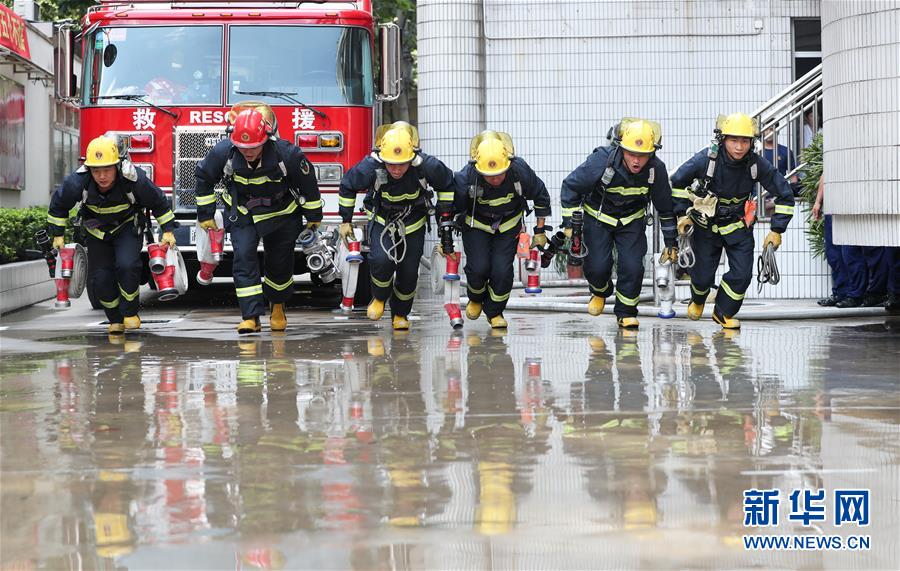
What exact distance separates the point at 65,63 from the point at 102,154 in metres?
2.97

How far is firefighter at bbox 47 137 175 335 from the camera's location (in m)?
10.9

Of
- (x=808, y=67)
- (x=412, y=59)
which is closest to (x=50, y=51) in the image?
(x=412, y=59)

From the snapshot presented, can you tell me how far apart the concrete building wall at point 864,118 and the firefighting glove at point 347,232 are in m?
3.76

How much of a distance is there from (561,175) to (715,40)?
2.33m

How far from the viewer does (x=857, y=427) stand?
642 cm

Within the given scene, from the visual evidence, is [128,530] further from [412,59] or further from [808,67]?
[412,59]

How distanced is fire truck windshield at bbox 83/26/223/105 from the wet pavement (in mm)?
3852

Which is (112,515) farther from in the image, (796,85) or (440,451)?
(796,85)

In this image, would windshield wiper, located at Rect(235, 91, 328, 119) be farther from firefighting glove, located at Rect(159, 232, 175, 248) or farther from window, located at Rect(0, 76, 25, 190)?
window, located at Rect(0, 76, 25, 190)

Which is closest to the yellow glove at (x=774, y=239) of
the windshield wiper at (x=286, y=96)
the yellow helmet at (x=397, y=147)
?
the yellow helmet at (x=397, y=147)

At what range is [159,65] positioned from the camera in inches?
528

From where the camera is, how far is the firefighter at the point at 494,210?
1091 centimetres

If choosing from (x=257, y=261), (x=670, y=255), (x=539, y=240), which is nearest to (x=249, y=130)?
(x=257, y=261)

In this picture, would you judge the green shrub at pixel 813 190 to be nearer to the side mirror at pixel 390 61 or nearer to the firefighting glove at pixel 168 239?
the side mirror at pixel 390 61
